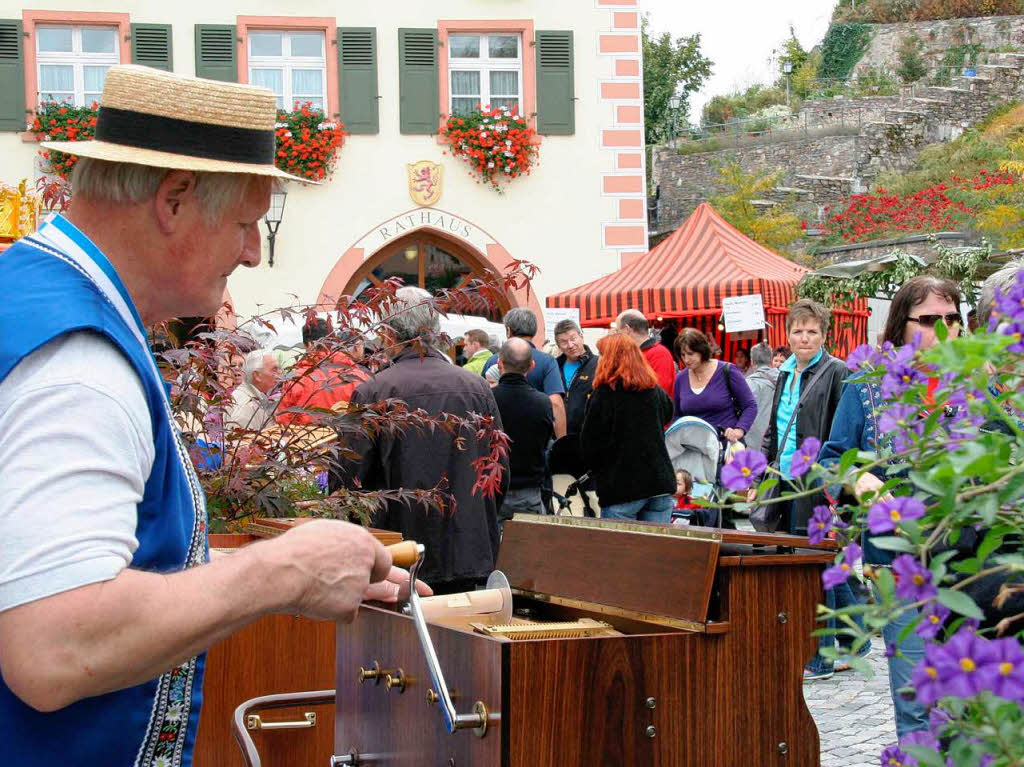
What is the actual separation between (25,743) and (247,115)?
84 cm

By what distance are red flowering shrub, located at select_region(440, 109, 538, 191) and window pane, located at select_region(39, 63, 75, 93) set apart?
4644mm

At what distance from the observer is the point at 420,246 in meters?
17.4

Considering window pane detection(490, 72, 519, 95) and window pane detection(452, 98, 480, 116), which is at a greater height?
window pane detection(490, 72, 519, 95)

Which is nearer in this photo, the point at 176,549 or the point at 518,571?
the point at 176,549

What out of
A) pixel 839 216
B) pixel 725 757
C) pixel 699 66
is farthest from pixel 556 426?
pixel 699 66

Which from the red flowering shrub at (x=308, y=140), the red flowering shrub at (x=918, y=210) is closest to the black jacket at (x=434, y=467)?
the red flowering shrub at (x=308, y=140)

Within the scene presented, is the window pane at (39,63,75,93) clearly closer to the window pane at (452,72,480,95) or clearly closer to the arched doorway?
the arched doorway

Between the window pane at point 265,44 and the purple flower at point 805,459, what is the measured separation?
16.4 metres

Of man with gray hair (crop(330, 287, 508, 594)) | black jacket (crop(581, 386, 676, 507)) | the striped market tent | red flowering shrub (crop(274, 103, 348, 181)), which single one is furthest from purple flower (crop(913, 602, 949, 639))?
red flowering shrub (crop(274, 103, 348, 181))

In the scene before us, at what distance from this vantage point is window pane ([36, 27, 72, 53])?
53.9 feet

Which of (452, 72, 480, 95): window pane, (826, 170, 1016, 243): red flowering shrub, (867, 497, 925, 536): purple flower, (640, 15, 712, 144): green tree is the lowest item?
(867, 497, 925, 536): purple flower

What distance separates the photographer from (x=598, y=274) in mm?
17000

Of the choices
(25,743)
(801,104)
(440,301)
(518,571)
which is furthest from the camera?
(801,104)

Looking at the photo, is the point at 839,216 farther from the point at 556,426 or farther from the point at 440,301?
the point at 440,301
